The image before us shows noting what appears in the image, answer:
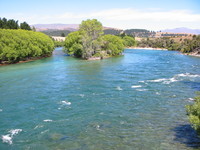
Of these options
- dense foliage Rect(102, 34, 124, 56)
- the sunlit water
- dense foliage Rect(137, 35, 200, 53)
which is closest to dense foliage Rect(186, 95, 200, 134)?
the sunlit water

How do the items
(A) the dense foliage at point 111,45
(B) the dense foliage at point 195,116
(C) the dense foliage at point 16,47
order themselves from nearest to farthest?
(B) the dense foliage at point 195,116 → (C) the dense foliage at point 16,47 → (A) the dense foliage at point 111,45

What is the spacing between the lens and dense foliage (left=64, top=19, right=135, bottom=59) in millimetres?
88662

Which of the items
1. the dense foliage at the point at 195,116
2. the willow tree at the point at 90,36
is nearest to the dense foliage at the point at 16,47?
the willow tree at the point at 90,36

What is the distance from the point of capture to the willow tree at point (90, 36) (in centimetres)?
8806

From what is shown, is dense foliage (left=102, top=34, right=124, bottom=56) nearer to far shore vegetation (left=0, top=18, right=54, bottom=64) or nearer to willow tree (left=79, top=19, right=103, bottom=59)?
willow tree (left=79, top=19, right=103, bottom=59)

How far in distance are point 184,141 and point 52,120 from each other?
46.0ft

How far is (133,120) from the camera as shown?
81.3ft

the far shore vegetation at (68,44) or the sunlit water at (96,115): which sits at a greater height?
the far shore vegetation at (68,44)

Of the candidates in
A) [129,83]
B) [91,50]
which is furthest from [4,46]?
[129,83]

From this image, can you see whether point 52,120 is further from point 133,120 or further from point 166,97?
point 166,97

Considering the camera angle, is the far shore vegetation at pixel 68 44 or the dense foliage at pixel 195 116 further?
the far shore vegetation at pixel 68 44

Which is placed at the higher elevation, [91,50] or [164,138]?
[91,50]

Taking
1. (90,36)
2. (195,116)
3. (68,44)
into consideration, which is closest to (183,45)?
(90,36)

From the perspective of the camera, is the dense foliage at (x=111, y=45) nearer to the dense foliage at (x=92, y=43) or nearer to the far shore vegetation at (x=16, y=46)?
the dense foliage at (x=92, y=43)
